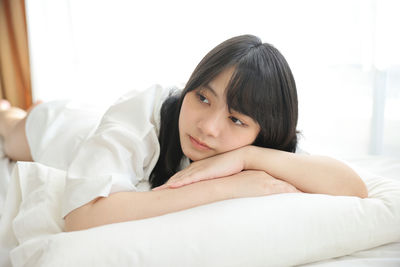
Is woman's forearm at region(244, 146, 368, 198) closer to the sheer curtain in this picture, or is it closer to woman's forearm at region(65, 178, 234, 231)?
woman's forearm at region(65, 178, 234, 231)

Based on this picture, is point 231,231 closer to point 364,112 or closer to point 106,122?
point 106,122

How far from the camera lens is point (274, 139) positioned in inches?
44.4

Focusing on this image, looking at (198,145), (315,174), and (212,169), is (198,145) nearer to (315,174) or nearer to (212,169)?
(212,169)

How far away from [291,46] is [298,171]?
1.30m

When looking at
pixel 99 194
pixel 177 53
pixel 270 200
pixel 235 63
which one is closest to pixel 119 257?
pixel 99 194

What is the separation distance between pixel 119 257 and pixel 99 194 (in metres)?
0.21

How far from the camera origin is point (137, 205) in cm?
89

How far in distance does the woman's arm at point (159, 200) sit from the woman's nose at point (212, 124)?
0.42ft

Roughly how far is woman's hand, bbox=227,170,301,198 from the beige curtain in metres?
2.95

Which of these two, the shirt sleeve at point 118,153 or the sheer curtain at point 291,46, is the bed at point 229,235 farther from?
the sheer curtain at point 291,46

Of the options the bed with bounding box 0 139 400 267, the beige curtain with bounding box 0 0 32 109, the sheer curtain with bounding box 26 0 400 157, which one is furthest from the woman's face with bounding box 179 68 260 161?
the beige curtain with bounding box 0 0 32 109

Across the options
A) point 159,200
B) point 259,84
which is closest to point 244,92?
point 259,84

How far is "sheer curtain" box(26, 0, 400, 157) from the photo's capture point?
1963 mm

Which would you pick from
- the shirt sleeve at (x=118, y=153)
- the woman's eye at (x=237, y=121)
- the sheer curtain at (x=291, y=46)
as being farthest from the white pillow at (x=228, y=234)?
the sheer curtain at (x=291, y=46)
